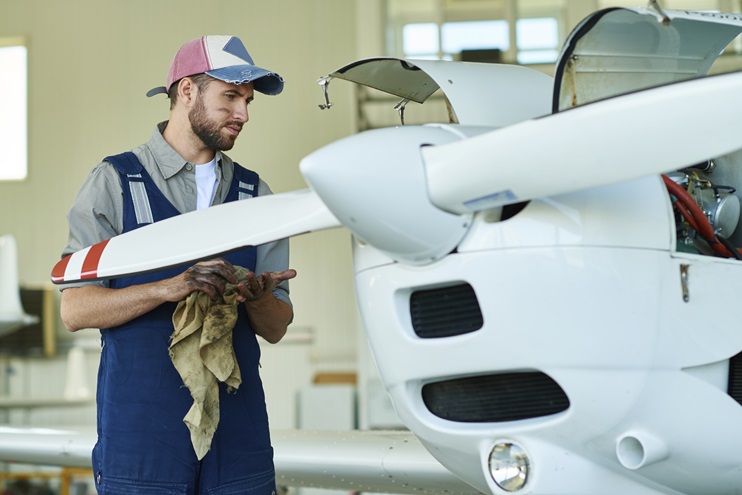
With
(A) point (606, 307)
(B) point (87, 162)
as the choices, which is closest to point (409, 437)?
(A) point (606, 307)

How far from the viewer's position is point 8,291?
41.9ft

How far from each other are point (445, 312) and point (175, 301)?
2.63 ft

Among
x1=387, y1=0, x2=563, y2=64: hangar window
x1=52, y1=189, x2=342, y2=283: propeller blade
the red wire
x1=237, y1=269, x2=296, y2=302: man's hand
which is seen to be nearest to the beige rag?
x1=237, y1=269, x2=296, y2=302: man's hand

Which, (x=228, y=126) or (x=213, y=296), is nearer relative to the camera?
(x=213, y=296)

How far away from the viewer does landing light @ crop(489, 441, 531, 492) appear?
85.0 inches

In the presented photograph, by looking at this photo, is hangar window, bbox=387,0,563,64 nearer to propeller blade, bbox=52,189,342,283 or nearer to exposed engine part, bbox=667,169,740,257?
exposed engine part, bbox=667,169,740,257

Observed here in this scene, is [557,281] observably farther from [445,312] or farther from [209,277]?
[209,277]

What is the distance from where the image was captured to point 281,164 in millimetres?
14664

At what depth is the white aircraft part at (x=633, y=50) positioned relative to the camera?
236 cm

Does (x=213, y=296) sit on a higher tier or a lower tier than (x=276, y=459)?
higher

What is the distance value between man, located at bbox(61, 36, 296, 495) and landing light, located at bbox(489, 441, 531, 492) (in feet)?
2.44

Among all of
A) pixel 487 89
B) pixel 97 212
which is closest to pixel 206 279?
pixel 97 212

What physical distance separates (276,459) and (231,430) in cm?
134

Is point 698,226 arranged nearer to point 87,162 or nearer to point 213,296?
point 213,296
